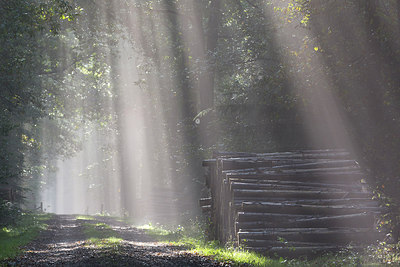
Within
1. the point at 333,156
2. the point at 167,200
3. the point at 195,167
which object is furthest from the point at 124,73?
the point at 333,156

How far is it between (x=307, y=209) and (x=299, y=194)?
526mm

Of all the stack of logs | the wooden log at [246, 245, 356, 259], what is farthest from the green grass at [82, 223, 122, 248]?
the wooden log at [246, 245, 356, 259]

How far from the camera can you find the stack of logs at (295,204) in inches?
495

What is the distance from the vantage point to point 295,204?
12953 mm

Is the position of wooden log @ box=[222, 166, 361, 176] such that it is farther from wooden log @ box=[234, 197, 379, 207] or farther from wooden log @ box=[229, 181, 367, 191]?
wooden log @ box=[234, 197, 379, 207]

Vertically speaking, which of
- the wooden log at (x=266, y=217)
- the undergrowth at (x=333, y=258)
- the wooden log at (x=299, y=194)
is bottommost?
the undergrowth at (x=333, y=258)

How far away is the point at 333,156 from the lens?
15.1m

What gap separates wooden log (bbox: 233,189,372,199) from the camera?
13156 mm

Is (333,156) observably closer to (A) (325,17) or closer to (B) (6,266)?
(A) (325,17)

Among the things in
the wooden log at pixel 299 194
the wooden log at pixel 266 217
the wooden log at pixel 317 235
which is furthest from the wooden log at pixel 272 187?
the wooden log at pixel 317 235

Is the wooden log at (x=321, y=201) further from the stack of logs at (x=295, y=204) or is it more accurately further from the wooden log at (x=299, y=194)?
the wooden log at (x=299, y=194)

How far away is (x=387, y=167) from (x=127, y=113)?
31.9 meters

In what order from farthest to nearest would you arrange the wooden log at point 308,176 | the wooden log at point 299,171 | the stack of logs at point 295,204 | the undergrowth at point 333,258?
the wooden log at point 299,171 < the wooden log at point 308,176 < the stack of logs at point 295,204 < the undergrowth at point 333,258

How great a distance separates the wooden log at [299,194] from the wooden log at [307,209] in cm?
44
